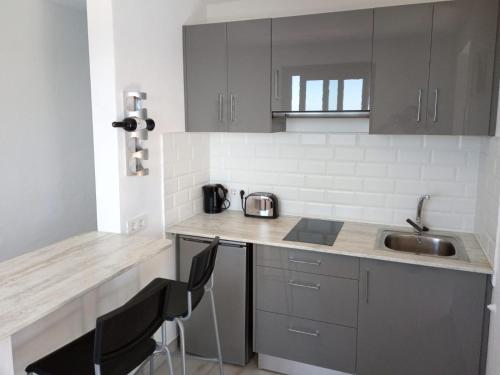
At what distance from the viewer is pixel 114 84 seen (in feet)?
7.42

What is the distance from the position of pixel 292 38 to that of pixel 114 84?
1.15 meters

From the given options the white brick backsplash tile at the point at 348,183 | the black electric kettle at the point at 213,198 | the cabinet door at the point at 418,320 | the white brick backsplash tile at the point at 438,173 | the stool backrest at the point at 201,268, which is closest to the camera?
the stool backrest at the point at 201,268

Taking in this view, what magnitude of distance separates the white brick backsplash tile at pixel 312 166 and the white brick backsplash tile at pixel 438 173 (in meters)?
0.68

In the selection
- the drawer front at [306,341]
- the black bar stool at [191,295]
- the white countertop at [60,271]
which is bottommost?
the drawer front at [306,341]

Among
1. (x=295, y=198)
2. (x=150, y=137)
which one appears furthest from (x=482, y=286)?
(x=150, y=137)

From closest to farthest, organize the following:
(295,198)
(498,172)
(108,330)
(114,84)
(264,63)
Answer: (108,330)
(498,172)
(114,84)
(264,63)
(295,198)

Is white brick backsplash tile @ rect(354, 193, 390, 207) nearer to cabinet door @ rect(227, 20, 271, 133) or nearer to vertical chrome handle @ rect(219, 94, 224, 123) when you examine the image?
cabinet door @ rect(227, 20, 271, 133)

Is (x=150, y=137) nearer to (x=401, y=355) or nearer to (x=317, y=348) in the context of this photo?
(x=317, y=348)

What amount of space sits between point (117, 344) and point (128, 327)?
6cm

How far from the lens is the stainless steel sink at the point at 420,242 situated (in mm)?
2598

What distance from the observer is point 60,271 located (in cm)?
179

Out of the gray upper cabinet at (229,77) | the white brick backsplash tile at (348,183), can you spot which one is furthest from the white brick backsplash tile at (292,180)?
the gray upper cabinet at (229,77)

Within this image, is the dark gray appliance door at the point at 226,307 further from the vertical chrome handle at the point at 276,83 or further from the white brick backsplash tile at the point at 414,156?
the white brick backsplash tile at the point at 414,156

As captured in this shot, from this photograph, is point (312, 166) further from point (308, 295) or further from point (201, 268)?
point (201, 268)
